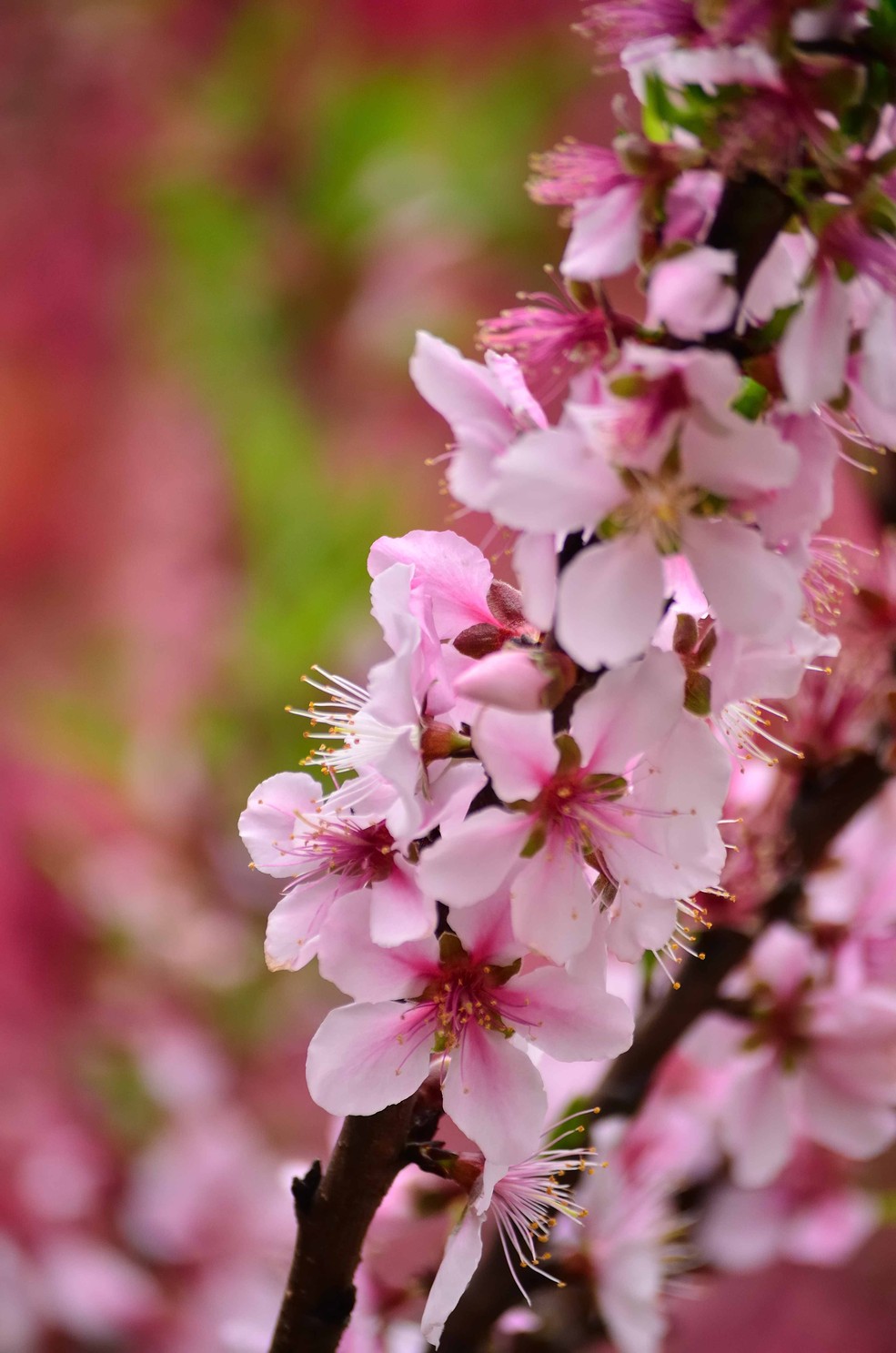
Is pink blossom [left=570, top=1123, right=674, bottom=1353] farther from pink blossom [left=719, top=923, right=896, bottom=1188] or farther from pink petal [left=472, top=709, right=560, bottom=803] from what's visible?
pink petal [left=472, top=709, right=560, bottom=803]

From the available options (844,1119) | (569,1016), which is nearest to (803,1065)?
(844,1119)

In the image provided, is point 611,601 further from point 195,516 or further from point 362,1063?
point 195,516

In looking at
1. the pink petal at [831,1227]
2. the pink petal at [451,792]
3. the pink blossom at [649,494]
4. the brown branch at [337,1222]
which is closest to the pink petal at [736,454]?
the pink blossom at [649,494]

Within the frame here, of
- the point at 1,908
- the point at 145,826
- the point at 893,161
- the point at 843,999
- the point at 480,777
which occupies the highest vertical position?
the point at 893,161

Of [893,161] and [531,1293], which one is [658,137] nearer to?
[893,161]

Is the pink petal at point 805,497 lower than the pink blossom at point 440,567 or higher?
higher

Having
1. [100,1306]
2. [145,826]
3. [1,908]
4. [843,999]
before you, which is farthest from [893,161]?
[1,908]

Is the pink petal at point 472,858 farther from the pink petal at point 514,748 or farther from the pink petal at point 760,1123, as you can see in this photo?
the pink petal at point 760,1123
